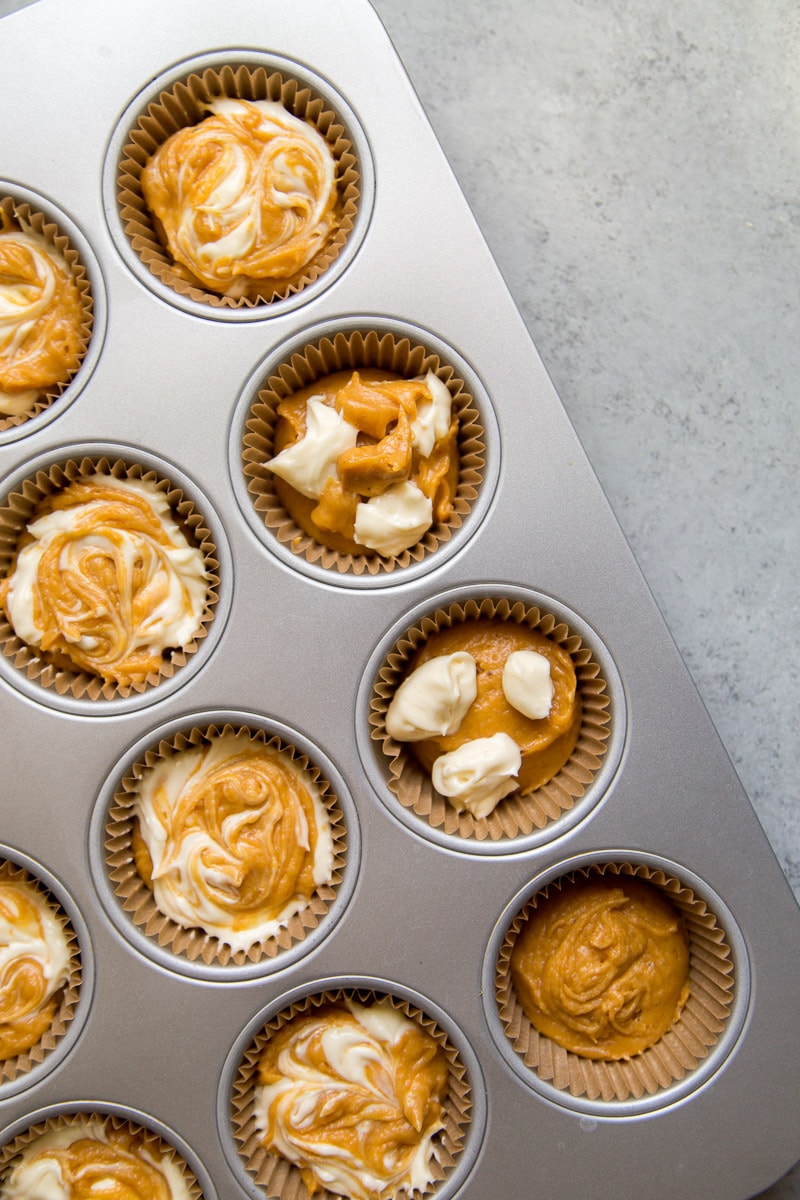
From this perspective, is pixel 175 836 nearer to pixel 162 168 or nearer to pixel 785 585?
pixel 162 168

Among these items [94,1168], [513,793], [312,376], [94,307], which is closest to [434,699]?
[513,793]

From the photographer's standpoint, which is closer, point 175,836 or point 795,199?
point 175,836

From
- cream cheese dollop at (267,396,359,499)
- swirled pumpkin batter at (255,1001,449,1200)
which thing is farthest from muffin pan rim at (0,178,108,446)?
swirled pumpkin batter at (255,1001,449,1200)

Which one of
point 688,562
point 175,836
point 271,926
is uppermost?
point 688,562

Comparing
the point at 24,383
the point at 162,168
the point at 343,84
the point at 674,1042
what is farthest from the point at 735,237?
the point at 674,1042

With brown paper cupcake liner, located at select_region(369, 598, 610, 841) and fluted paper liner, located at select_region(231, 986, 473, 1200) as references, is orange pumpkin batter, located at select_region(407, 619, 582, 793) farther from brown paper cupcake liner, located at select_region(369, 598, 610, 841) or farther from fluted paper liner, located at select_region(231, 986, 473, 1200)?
fluted paper liner, located at select_region(231, 986, 473, 1200)

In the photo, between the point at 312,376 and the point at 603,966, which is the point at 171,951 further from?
the point at 312,376

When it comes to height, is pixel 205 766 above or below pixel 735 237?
below
